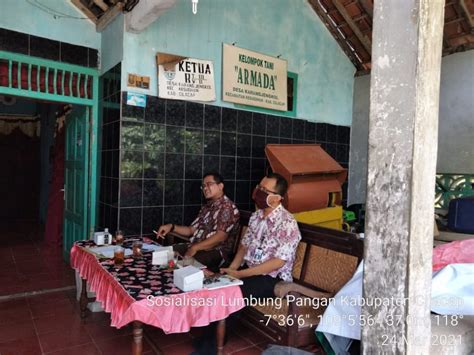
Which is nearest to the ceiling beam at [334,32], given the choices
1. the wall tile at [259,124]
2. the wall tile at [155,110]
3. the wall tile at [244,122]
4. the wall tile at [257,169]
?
the wall tile at [259,124]

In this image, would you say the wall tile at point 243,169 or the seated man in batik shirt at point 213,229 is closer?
the seated man in batik shirt at point 213,229

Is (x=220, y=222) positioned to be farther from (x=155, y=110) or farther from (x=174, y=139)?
(x=155, y=110)

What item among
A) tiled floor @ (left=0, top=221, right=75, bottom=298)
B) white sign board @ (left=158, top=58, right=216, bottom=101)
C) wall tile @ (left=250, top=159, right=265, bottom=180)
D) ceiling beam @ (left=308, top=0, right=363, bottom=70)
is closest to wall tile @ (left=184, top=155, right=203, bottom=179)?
white sign board @ (left=158, top=58, right=216, bottom=101)

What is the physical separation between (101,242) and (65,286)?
1.31 m

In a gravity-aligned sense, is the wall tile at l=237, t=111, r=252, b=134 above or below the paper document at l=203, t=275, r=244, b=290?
above

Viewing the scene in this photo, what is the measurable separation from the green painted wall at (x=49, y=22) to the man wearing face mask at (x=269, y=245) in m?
2.66

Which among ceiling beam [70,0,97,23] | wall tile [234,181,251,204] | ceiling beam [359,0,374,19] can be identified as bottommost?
wall tile [234,181,251,204]

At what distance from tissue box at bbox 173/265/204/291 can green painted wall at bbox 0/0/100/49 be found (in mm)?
2964

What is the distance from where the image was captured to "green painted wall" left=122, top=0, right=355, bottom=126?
3570 millimetres

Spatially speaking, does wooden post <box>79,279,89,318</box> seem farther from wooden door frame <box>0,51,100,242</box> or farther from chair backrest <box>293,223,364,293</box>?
chair backrest <box>293,223,364,293</box>

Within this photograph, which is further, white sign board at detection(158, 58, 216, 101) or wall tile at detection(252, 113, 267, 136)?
wall tile at detection(252, 113, 267, 136)

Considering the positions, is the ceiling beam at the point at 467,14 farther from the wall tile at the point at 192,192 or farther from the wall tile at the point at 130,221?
the wall tile at the point at 130,221

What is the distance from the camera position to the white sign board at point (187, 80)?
141 inches

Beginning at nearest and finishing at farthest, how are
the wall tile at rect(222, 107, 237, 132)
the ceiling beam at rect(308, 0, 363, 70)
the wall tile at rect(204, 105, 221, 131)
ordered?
the wall tile at rect(204, 105, 221, 131) < the wall tile at rect(222, 107, 237, 132) < the ceiling beam at rect(308, 0, 363, 70)
